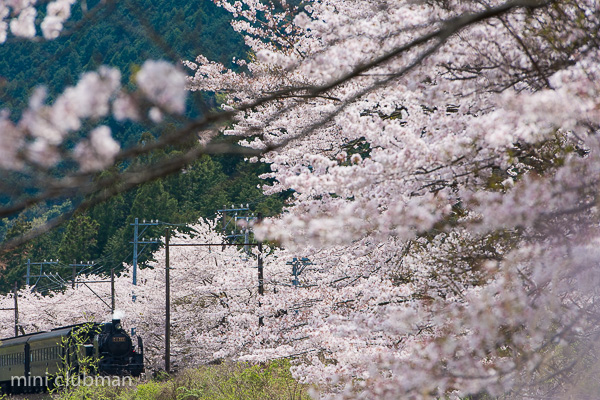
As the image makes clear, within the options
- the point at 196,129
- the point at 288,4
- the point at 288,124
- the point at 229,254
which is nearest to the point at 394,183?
the point at 196,129

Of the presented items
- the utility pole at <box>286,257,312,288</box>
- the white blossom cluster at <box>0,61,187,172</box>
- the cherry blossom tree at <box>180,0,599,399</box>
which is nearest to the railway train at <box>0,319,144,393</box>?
the utility pole at <box>286,257,312,288</box>

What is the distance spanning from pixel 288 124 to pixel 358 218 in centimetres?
461

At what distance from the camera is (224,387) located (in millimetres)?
12961

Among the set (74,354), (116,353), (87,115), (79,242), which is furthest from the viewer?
(79,242)

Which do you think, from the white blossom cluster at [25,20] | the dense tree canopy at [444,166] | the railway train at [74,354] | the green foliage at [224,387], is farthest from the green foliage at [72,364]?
the white blossom cluster at [25,20]

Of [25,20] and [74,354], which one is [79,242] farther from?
[25,20]

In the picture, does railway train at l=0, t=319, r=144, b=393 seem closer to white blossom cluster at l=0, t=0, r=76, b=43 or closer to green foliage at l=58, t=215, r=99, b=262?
white blossom cluster at l=0, t=0, r=76, b=43

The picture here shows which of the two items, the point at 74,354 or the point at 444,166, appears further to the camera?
the point at 74,354

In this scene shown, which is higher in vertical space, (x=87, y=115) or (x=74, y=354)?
(x=87, y=115)

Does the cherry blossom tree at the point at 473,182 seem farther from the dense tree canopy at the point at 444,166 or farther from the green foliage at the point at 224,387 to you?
the green foliage at the point at 224,387

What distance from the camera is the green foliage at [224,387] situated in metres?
11.8

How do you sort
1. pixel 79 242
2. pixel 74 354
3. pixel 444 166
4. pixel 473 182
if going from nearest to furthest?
pixel 444 166
pixel 473 182
pixel 74 354
pixel 79 242

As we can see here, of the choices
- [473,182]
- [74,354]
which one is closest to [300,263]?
[473,182]

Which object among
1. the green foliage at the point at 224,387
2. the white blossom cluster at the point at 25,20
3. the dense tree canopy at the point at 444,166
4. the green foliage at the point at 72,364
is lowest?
the green foliage at the point at 224,387
